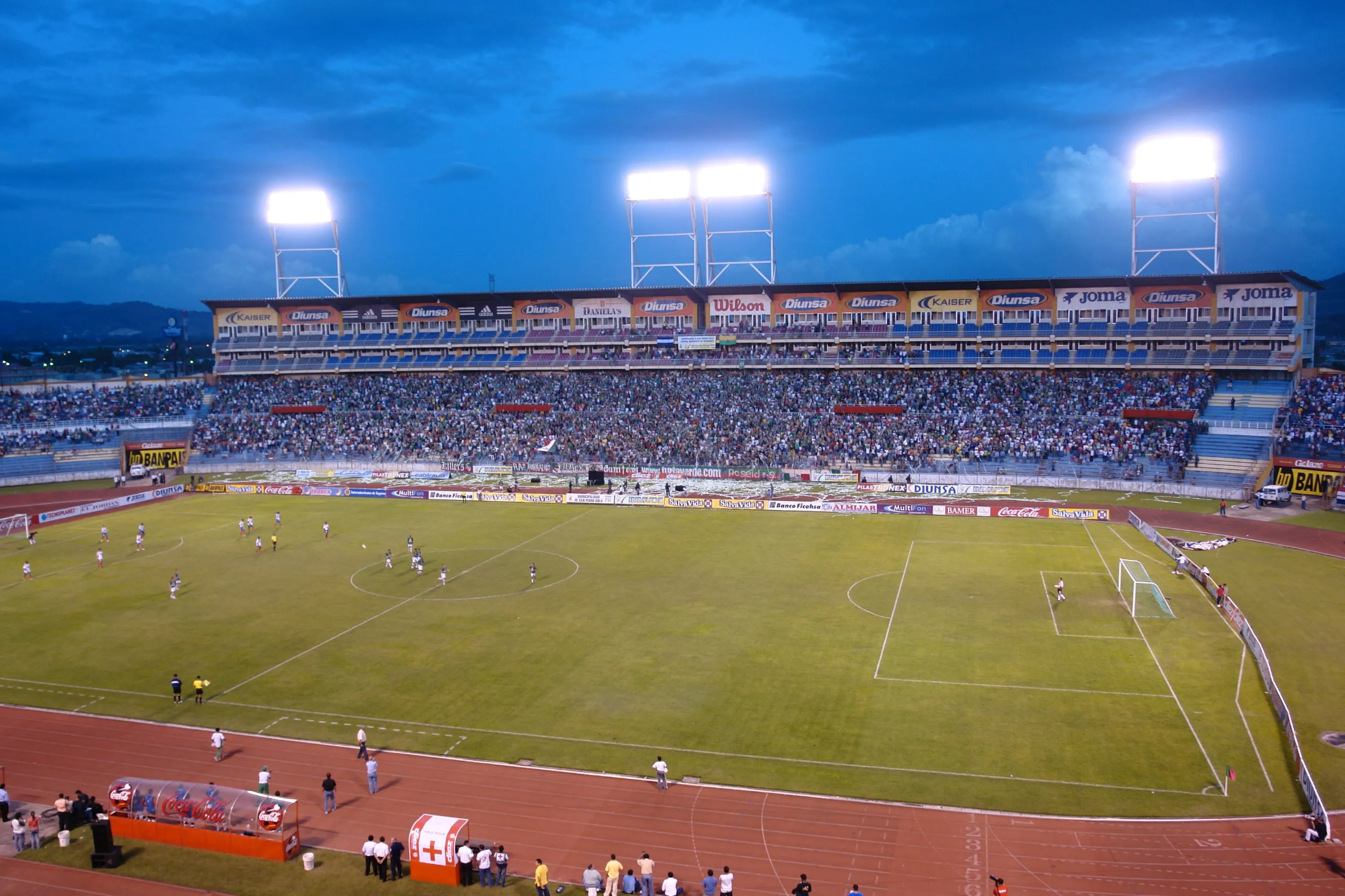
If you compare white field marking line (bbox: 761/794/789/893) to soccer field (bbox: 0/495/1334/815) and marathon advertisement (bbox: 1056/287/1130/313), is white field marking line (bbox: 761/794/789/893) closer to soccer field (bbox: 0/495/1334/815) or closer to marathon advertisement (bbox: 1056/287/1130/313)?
soccer field (bbox: 0/495/1334/815)

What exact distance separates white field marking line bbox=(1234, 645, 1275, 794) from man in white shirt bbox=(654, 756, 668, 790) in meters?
14.9

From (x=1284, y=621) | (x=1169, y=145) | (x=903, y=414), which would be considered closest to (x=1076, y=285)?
(x=1169, y=145)

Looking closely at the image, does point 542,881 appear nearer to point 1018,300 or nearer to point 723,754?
point 723,754

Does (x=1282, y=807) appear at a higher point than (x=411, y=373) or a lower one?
lower

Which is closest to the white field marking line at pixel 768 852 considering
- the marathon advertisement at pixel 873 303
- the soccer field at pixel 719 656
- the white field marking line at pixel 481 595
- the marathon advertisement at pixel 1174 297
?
the soccer field at pixel 719 656

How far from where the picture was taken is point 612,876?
1880 centimetres

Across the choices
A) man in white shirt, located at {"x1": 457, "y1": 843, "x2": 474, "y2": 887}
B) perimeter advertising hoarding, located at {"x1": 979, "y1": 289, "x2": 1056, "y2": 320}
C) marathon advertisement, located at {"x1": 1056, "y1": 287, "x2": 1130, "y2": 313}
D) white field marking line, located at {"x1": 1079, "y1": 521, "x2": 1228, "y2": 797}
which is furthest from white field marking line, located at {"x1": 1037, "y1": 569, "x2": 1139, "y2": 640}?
perimeter advertising hoarding, located at {"x1": 979, "y1": 289, "x2": 1056, "y2": 320}

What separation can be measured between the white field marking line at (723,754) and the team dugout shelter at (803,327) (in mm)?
57897

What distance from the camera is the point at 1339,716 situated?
26422 millimetres

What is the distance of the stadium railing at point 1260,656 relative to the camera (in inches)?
836

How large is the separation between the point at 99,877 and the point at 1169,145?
77106 mm

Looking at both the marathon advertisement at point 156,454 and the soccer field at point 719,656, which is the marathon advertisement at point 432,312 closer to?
the marathon advertisement at point 156,454

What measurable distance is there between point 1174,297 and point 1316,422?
18.0 meters

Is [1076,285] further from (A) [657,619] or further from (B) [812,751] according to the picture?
(B) [812,751]
